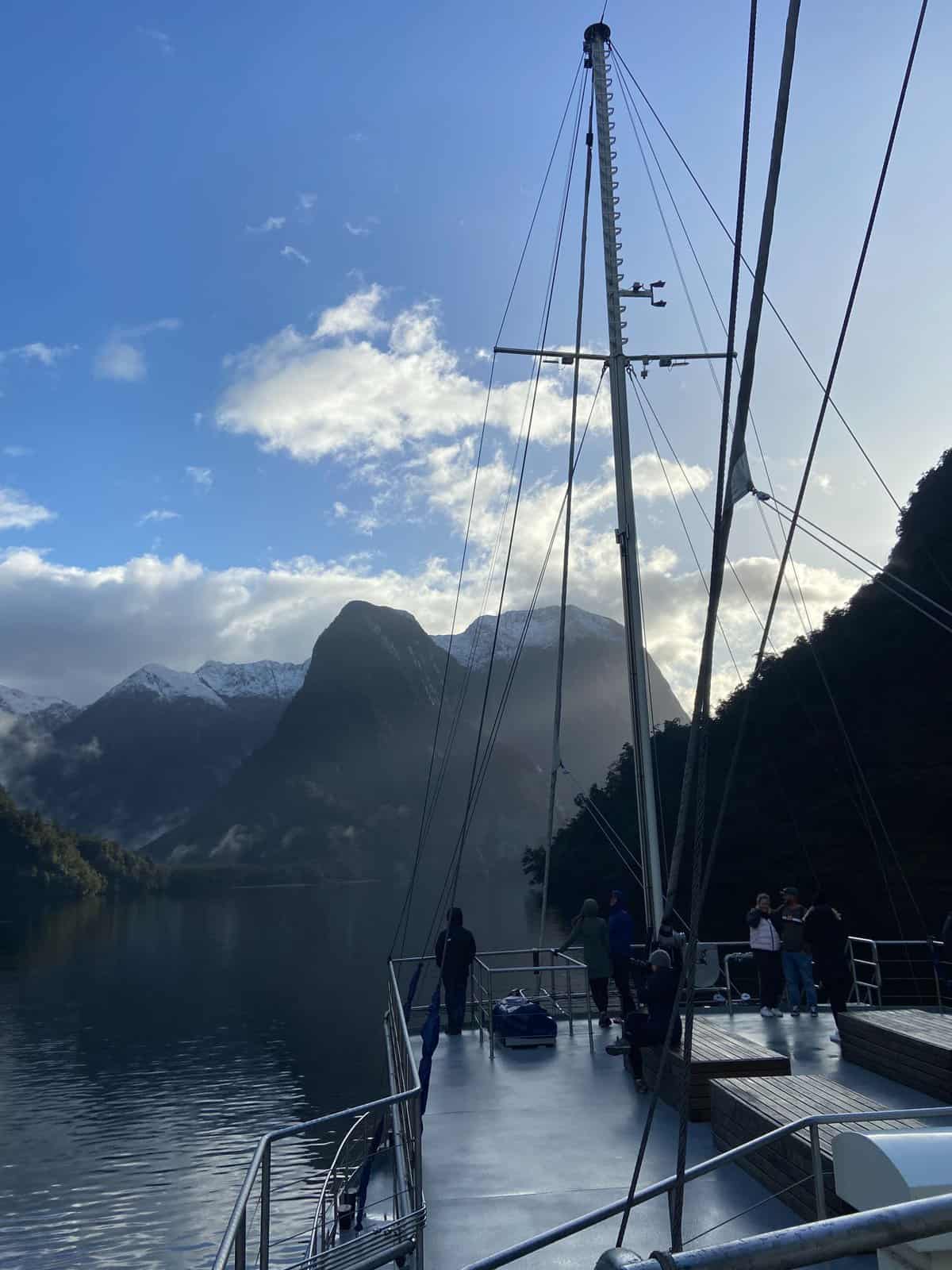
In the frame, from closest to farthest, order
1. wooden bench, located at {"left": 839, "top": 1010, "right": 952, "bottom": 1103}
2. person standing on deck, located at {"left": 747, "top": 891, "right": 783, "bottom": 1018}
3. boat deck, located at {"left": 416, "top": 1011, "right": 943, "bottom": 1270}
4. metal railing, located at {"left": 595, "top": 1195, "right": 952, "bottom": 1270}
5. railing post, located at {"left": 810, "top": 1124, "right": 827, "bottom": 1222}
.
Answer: metal railing, located at {"left": 595, "top": 1195, "right": 952, "bottom": 1270} → railing post, located at {"left": 810, "top": 1124, "right": 827, "bottom": 1222} → boat deck, located at {"left": 416, "top": 1011, "right": 943, "bottom": 1270} → wooden bench, located at {"left": 839, "top": 1010, "right": 952, "bottom": 1103} → person standing on deck, located at {"left": 747, "top": 891, "right": 783, "bottom": 1018}

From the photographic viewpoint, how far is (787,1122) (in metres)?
5.93

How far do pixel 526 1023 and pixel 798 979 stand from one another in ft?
13.1

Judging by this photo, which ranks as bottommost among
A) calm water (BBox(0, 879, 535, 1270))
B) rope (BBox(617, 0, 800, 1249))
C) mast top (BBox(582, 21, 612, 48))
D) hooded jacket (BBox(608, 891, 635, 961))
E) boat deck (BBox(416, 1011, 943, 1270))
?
calm water (BBox(0, 879, 535, 1270))

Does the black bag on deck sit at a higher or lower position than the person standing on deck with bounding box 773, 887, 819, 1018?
lower

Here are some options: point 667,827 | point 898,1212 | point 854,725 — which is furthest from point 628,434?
point 667,827

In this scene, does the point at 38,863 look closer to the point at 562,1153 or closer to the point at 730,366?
the point at 562,1153

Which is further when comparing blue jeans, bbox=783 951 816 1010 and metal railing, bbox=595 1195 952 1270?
blue jeans, bbox=783 951 816 1010

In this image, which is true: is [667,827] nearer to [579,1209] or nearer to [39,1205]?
[39,1205]

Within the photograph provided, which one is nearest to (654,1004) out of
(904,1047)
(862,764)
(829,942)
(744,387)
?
(904,1047)

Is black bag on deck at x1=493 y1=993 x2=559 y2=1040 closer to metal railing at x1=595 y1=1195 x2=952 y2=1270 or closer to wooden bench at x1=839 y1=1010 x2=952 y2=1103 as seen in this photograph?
wooden bench at x1=839 y1=1010 x2=952 y2=1103

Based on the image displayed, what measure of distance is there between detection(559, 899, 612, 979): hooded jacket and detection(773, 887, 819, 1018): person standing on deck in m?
2.45

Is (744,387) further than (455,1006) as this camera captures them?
No

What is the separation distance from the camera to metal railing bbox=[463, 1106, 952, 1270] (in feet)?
10.4

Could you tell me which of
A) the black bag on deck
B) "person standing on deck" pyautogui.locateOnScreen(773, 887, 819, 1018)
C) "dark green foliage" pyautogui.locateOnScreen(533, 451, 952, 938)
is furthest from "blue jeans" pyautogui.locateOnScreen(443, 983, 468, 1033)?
"dark green foliage" pyautogui.locateOnScreen(533, 451, 952, 938)
